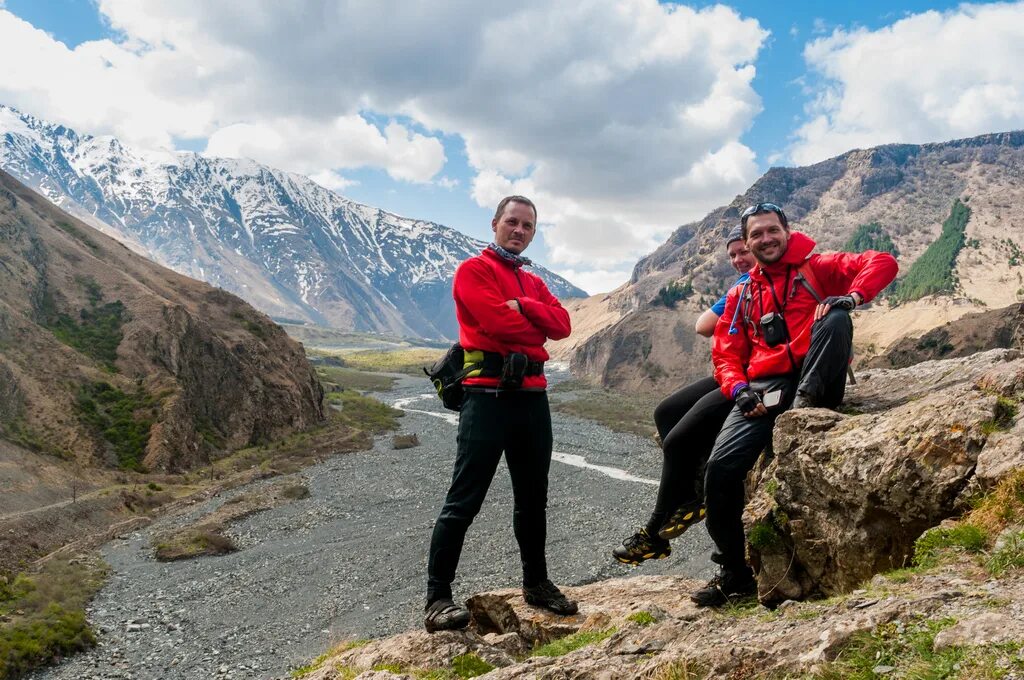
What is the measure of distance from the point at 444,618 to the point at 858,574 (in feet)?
11.8

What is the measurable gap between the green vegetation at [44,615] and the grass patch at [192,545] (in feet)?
9.06

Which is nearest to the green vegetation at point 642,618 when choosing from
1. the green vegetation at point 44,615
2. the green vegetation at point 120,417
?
the green vegetation at point 44,615

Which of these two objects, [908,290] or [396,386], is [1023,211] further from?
[396,386]

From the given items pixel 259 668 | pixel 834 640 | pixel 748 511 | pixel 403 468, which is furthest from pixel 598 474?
pixel 834 640

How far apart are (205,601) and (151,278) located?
51.2 m

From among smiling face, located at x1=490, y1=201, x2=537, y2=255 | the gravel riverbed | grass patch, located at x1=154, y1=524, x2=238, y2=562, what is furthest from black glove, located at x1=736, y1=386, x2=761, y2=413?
grass patch, located at x1=154, y1=524, x2=238, y2=562

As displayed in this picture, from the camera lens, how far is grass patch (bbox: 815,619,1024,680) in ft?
8.36

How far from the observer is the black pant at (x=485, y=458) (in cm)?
577

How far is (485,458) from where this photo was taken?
5801mm

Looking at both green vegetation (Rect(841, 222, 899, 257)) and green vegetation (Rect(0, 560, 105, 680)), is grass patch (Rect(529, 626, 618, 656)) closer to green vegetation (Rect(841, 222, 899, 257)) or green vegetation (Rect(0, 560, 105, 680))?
green vegetation (Rect(0, 560, 105, 680))

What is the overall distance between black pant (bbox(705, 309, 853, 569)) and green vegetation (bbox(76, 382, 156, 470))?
134 feet

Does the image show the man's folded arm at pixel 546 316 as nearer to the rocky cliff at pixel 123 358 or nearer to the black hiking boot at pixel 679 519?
the black hiking boot at pixel 679 519

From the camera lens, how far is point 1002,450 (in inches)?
170

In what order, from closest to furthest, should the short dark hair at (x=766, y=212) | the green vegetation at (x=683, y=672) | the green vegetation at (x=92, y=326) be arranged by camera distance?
the green vegetation at (x=683, y=672), the short dark hair at (x=766, y=212), the green vegetation at (x=92, y=326)
